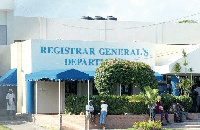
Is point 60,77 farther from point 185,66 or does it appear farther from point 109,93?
point 185,66

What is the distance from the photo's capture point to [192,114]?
30.4m

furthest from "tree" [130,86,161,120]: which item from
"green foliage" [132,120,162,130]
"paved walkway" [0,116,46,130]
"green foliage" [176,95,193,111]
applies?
"paved walkway" [0,116,46,130]

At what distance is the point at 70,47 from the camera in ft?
105

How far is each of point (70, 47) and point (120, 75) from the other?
13.5 feet

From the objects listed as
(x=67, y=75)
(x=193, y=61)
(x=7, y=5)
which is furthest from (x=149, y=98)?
(x=7, y=5)

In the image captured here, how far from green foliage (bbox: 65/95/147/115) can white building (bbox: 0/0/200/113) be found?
3305mm

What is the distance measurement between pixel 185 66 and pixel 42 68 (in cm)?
828

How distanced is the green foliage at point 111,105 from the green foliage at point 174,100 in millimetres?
1765

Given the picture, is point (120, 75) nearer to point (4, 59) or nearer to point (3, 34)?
point (4, 59)

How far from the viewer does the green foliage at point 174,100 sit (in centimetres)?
2978

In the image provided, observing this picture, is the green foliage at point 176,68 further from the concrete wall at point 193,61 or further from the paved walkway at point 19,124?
the paved walkway at point 19,124

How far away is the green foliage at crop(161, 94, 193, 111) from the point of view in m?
29.8

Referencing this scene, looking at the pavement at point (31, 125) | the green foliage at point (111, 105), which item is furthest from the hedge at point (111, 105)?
the pavement at point (31, 125)

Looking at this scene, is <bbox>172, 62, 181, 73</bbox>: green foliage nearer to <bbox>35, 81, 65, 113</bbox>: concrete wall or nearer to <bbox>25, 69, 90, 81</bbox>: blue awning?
<bbox>35, 81, 65, 113</bbox>: concrete wall
